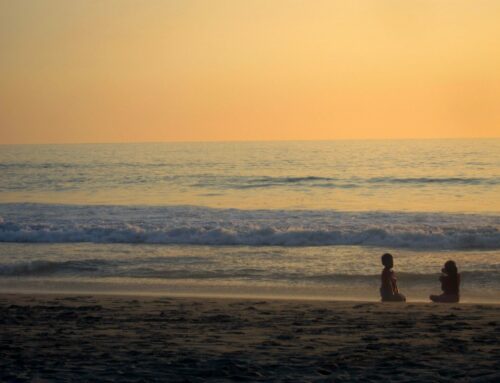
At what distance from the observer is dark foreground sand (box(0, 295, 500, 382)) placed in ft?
21.2

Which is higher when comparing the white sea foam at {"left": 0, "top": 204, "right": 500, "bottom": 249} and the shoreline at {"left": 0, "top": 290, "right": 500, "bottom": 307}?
the white sea foam at {"left": 0, "top": 204, "right": 500, "bottom": 249}

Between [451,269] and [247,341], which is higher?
[451,269]

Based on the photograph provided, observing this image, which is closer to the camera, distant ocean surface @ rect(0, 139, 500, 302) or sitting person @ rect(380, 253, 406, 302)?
sitting person @ rect(380, 253, 406, 302)

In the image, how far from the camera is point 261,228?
22062 millimetres

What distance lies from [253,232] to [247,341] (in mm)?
13678

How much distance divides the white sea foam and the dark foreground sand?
954cm

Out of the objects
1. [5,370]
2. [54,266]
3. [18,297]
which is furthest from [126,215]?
[5,370]

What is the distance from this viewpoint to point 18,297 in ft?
39.1

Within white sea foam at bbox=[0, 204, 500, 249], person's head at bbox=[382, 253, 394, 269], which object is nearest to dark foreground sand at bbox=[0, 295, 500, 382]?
person's head at bbox=[382, 253, 394, 269]

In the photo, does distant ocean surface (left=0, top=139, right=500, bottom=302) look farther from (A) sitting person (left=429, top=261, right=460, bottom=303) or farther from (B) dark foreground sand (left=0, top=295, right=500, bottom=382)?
(B) dark foreground sand (left=0, top=295, right=500, bottom=382)

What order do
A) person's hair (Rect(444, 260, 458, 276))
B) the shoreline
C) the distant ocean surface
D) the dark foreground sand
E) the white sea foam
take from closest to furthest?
the dark foreground sand → person's hair (Rect(444, 260, 458, 276)) → the shoreline → the distant ocean surface → the white sea foam

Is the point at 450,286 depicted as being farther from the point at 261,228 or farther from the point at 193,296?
the point at 261,228

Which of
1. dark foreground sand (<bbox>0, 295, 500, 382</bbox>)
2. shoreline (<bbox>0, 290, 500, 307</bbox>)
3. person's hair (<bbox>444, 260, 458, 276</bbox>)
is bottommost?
shoreline (<bbox>0, 290, 500, 307</bbox>)

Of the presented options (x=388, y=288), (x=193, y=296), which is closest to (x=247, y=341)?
(x=388, y=288)
